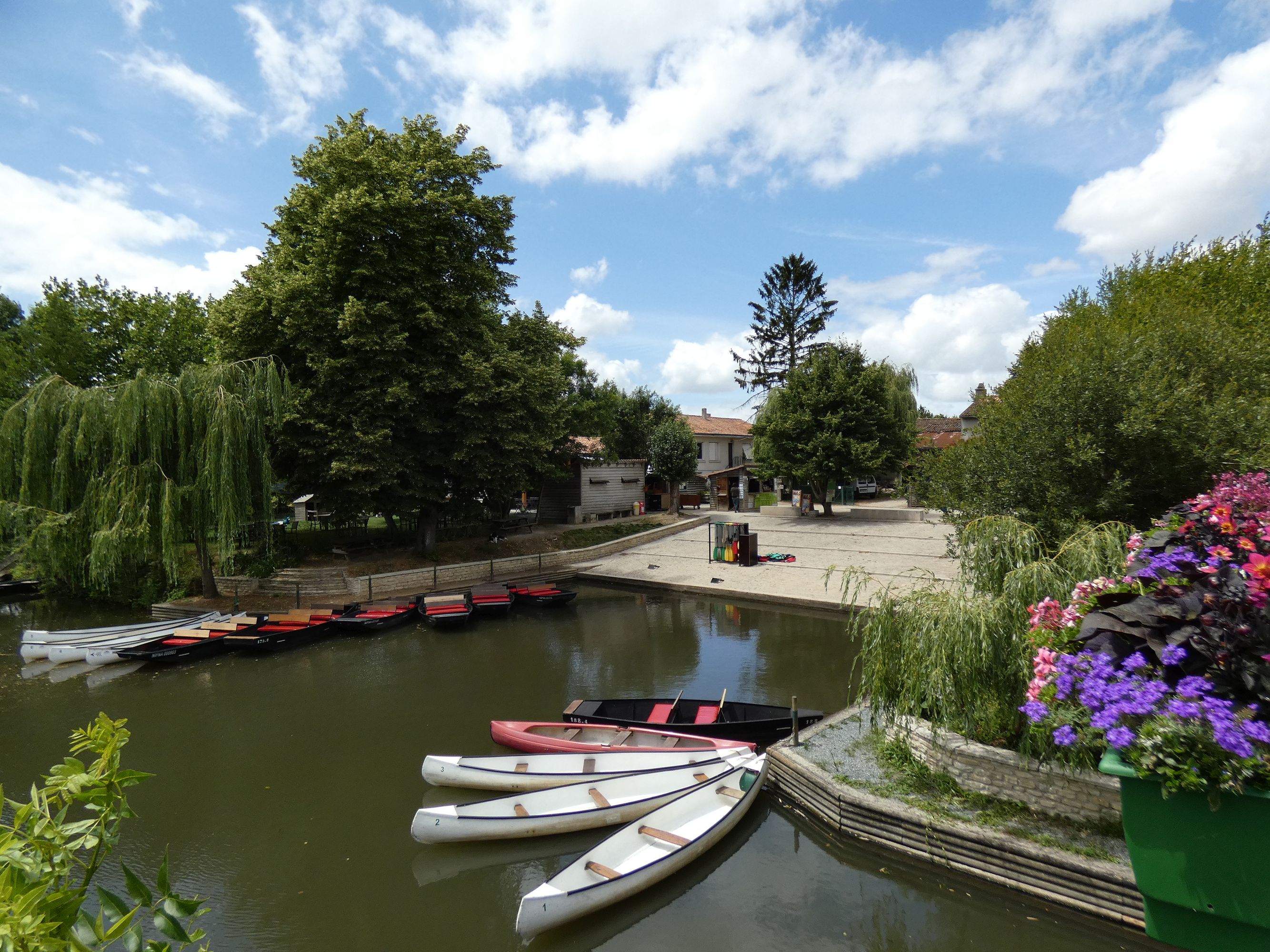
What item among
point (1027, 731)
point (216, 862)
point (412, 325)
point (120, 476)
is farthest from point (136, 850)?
point (412, 325)

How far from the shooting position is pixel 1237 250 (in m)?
17.0

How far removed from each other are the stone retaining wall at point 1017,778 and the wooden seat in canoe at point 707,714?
3.12 m

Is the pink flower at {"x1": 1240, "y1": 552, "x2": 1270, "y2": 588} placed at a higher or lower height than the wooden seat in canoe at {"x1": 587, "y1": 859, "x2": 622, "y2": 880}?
higher

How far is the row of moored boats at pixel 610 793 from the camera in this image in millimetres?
6430

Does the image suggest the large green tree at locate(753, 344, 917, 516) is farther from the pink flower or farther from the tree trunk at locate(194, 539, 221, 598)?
the pink flower

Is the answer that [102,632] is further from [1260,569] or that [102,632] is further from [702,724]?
[1260,569]

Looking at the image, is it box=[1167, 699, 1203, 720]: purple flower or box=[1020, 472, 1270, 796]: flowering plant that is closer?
box=[1020, 472, 1270, 796]: flowering plant

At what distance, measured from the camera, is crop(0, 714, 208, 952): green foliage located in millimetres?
1423

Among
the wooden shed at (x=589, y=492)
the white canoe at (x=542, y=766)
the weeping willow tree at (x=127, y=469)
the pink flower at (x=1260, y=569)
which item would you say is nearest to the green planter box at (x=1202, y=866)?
the pink flower at (x=1260, y=569)

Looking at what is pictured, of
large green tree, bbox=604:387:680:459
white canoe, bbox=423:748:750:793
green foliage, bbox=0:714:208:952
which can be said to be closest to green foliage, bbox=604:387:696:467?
large green tree, bbox=604:387:680:459

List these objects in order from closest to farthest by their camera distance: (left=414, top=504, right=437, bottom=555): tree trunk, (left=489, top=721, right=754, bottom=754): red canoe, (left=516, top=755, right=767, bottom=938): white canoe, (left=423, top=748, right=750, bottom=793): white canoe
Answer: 1. (left=516, top=755, right=767, bottom=938): white canoe
2. (left=423, top=748, right=750, bottom=793): white canoe
3. (left=489, top=721, right=754, bottom=754): red canoe
4. (left=414, top=504, right=437, bottom=555): tree trunk

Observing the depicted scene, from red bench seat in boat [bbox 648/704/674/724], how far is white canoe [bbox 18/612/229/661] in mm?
12192

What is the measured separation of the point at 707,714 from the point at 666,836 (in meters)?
3.24

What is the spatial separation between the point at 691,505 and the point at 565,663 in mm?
24977
